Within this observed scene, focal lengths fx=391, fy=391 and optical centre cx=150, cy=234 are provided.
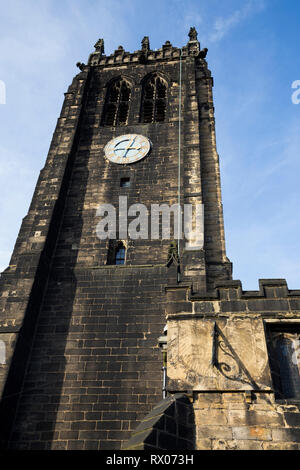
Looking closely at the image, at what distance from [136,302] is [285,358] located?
5185mm

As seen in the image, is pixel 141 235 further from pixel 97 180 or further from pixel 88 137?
pixel 88 137

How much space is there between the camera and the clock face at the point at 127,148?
16.0 metres

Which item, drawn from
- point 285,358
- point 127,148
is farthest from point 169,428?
point 127,148

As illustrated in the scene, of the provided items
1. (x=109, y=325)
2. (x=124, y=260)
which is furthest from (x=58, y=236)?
(x=109, y=325)

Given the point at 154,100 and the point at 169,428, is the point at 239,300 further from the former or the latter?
the point at 154,100

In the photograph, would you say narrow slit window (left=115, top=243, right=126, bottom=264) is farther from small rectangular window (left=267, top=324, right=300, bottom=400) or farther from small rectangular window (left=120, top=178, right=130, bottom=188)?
small rectangular window (left=267, top=324, right=300, bottom=400)

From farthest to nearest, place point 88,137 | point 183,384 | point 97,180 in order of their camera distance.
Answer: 1. point 88,137
2. point 97,180
3. point 183,384

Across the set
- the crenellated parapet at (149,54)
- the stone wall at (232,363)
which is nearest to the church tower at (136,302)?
the stone wall at (232,363)

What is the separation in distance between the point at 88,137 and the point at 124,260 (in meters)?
7.14

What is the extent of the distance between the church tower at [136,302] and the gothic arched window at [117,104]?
0.11 metres

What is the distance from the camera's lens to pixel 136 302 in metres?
11.6

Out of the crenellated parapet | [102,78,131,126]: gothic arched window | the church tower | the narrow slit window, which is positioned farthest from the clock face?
the crenellated parapet

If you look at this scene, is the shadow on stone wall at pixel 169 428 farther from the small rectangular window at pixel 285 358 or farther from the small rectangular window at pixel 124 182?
the small rectangular window at pixel 124 182

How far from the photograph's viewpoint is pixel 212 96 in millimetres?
18641
